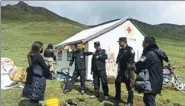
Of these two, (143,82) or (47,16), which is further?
(47,16)

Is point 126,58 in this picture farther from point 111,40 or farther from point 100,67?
point 111,40

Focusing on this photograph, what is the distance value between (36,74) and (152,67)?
125 inches

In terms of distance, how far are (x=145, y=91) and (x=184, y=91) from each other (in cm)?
1043

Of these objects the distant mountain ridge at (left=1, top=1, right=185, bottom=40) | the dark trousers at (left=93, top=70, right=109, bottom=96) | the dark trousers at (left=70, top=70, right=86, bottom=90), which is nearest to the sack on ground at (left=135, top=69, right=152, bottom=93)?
the dark trousers at (left=93, top=70, right=109, bottom=96)

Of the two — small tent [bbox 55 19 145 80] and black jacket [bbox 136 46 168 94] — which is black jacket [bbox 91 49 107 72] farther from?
small tent [bbox 55 19 145 80]

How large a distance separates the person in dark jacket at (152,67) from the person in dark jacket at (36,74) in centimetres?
265

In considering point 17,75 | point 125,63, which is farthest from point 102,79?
point 17,75

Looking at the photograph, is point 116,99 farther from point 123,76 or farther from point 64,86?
point 64,86

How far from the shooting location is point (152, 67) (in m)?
9.42

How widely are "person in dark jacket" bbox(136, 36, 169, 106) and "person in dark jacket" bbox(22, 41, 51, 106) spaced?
2647 millimetres

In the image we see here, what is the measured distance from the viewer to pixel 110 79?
1775cm

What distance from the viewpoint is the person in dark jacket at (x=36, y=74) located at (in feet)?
34.1

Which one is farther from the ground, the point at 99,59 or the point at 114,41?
the point at 114,41

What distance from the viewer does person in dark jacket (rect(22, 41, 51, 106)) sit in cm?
1039
